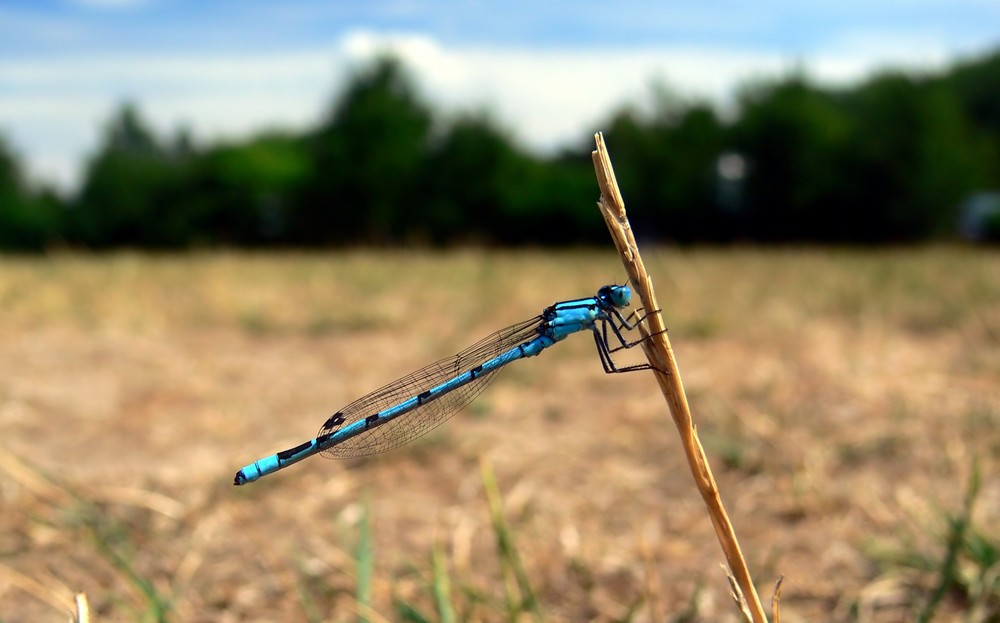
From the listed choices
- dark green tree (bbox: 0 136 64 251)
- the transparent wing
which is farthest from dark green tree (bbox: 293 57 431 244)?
the transparent wing

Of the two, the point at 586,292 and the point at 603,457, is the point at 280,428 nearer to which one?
the point at 603,457

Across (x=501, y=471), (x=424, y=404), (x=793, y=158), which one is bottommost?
(x=501, y=471)

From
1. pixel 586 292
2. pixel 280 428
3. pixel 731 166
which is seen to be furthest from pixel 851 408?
pixel 731 166

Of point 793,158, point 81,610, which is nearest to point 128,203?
point 793,158

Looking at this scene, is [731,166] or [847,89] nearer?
[731,166]

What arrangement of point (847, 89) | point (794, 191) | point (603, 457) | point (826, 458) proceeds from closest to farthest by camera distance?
point (826, 458)
point (603, 457)
point (794, 191)
point (847, 89)

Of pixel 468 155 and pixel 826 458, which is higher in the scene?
A: pixel 468 155

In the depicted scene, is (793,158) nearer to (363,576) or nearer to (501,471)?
(501,471)
